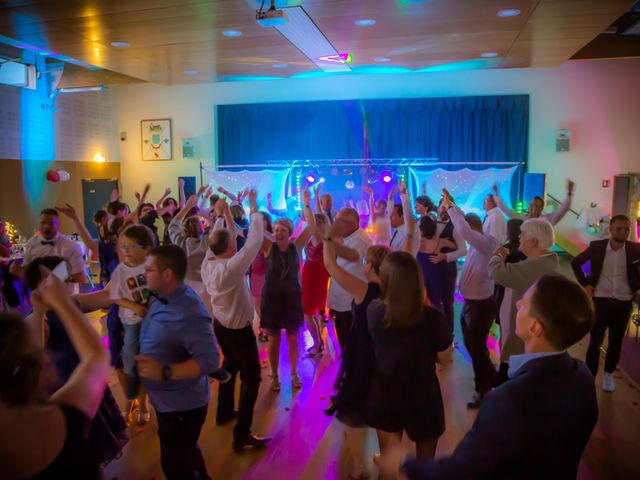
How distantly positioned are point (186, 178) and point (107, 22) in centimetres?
571

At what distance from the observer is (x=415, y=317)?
2.16 m

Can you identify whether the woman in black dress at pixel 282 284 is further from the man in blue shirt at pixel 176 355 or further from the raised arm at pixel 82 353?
the raised arm at pixel 82 353

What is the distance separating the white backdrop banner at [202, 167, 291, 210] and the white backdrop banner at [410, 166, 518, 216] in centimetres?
308

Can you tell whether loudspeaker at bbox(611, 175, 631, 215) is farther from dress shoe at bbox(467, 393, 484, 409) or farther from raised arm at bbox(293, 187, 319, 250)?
raised arm at bbox(293, 187, 319, 250)

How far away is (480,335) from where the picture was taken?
3.74 meters

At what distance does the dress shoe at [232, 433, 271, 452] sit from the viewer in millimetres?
3238

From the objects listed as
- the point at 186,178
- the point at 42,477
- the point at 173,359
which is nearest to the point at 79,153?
the point at 186,178

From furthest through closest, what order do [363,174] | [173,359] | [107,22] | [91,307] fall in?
[363,174]
[107,22]
[91,307]
[173,359]

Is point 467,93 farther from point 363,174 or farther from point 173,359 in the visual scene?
point 173,359

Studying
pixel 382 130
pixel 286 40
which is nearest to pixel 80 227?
pixel 286 40

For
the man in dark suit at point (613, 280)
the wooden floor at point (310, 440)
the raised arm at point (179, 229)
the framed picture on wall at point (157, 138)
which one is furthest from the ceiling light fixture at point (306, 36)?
the framed picture on wall at point (157, 138)

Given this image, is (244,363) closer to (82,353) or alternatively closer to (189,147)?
(82,353)

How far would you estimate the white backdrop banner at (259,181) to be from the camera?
389 inches

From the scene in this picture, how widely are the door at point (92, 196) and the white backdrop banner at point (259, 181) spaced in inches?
113
